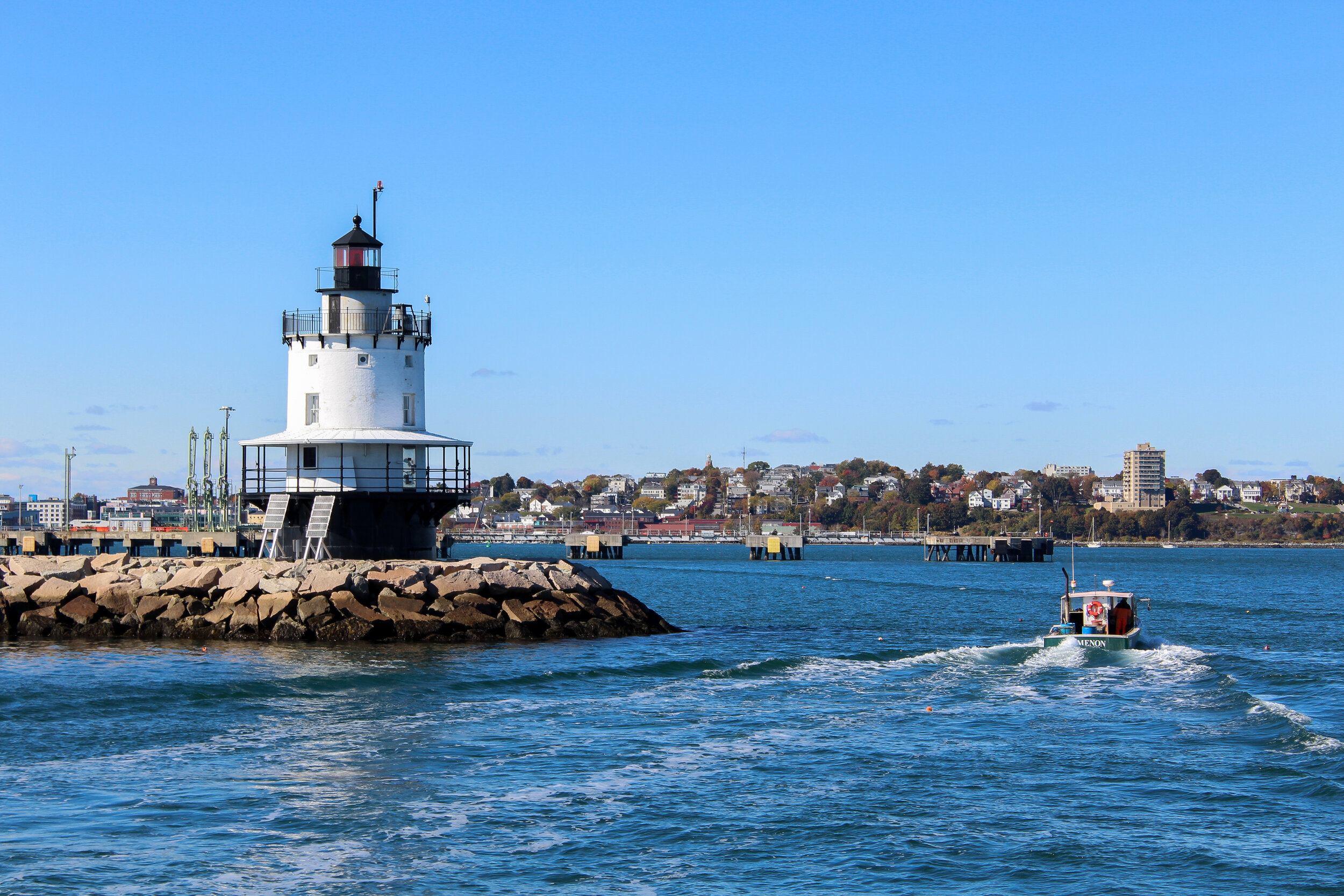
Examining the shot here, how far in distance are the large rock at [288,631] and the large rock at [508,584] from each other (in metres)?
4.44

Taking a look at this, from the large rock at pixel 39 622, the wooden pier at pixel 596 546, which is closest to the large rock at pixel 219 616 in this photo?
the large rock at pixel 39 622

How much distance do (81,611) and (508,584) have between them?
1044 cm

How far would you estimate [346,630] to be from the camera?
31.4 m

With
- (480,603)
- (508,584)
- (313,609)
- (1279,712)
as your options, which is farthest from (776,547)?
(1279,712)

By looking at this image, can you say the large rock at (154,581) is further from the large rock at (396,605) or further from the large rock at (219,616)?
the large rock at (396,605)

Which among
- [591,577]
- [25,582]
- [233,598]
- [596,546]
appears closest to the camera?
[233,598]

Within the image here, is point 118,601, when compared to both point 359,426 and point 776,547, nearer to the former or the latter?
point 359,426

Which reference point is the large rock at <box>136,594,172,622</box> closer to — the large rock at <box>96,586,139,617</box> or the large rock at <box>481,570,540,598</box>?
the large rock at <box>96,586,139,617</box>

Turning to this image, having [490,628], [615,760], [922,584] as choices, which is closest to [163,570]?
[490,628]

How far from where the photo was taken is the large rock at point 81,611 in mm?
33375

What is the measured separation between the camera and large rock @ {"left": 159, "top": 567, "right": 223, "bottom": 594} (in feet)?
109

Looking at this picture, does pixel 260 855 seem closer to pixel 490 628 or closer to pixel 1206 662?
pixel 490 628

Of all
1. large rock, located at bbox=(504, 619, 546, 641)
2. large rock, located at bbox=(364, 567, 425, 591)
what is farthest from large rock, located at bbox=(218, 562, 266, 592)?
large rock, located at bbox=(504, 619, 546, 641)

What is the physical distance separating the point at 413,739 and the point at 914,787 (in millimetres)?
A: 7511
